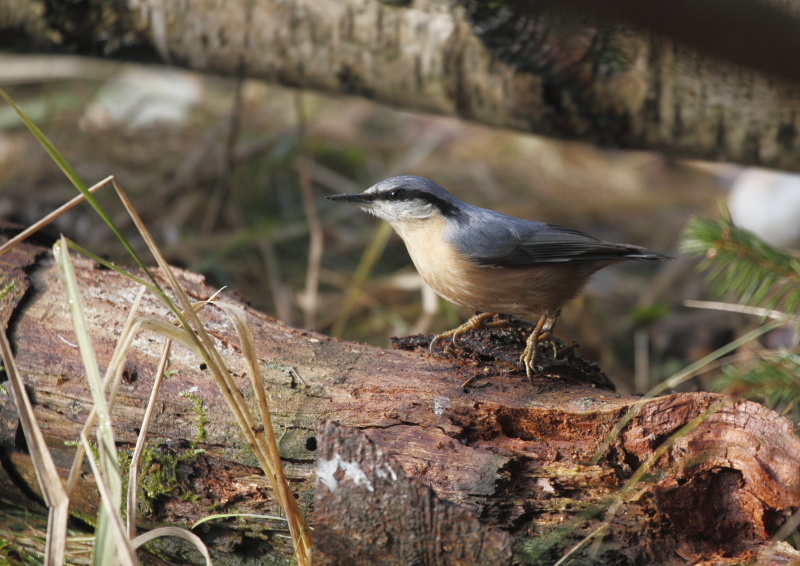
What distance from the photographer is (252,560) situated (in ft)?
6.28

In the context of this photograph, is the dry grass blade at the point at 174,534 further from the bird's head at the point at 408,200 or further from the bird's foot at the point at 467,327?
the bird's head at the point at 408,200

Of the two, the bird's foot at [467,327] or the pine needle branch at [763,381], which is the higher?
the pine needle branch at [763,381]

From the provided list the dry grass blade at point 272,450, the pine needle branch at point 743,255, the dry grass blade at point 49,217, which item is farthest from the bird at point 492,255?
the dry grass blade at point 49,217

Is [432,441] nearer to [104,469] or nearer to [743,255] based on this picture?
[104,469]

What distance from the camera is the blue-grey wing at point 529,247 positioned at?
250 centimetres

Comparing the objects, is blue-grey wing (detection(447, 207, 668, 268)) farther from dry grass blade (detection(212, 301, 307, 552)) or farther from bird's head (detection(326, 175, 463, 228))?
dry grass blade (detection(212, 301, 307, 552))

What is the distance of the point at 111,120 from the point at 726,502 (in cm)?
582

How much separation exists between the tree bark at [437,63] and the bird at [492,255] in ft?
2.36

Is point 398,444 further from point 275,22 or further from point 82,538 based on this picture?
point 275,22

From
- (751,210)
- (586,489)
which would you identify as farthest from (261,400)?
(751,210)

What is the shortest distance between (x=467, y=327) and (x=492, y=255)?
11.6 inches

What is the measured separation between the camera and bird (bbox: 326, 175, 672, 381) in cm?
245

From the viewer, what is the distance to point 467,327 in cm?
255

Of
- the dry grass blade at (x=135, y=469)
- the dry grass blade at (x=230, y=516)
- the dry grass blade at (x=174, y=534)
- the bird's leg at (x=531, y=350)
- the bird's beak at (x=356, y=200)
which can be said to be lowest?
the dry grass blade at (x=230, y=516)
